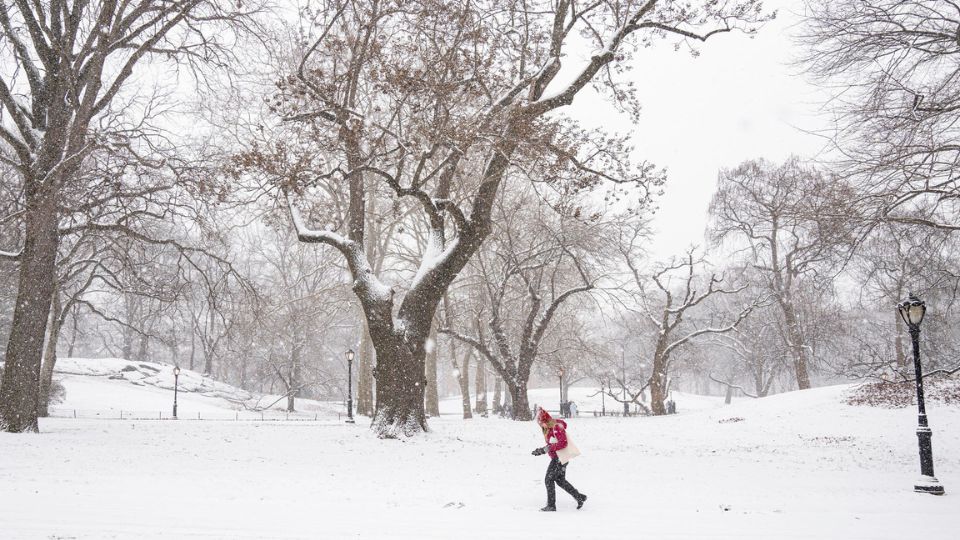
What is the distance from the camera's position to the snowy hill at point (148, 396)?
30203 millimetres

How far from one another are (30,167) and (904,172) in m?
17.4

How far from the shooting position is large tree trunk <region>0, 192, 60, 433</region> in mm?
12852

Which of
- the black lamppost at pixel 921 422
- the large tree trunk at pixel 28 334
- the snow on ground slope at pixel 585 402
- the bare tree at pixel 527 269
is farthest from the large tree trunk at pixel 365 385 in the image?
the snow on ground slope at pixel 585 402

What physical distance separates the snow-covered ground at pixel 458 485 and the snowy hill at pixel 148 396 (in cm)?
1637

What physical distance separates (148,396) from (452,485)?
30416 millimetres

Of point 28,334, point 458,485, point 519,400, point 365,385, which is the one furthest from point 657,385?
point 28,334

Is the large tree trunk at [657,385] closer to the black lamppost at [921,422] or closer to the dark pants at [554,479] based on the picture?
the black lamppost at [921,422]

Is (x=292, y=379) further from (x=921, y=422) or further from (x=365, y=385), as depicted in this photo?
(x=921, y=422)

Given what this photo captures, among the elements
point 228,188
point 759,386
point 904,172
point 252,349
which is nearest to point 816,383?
point 759,386

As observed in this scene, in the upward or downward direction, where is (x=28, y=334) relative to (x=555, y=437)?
upward

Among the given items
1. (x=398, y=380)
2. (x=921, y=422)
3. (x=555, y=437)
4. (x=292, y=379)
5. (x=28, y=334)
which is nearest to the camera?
(x=555, y=437)

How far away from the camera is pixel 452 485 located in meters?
9.51

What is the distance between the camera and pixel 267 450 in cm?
1247

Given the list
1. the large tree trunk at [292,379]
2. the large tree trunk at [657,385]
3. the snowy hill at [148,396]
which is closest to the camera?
the large tree trunk at [657,385]
